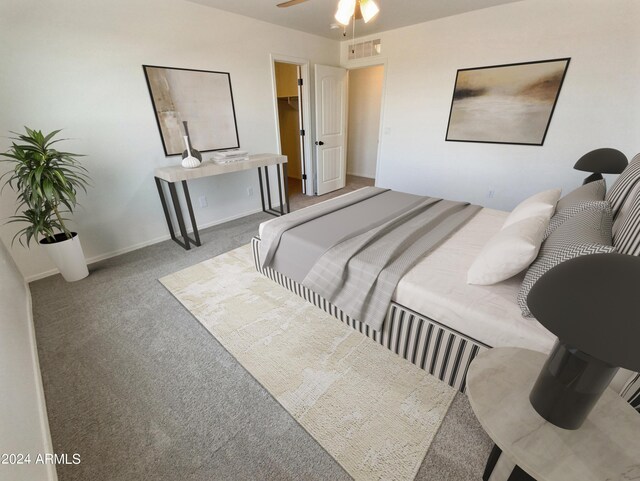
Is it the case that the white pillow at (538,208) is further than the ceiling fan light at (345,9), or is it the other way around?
the ceiling fan light at (345,9)

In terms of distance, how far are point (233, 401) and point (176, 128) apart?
2828mm

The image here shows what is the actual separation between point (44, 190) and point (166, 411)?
188cm

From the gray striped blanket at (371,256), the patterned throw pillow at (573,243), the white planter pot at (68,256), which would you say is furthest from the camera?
the white planter pot at (68,256)

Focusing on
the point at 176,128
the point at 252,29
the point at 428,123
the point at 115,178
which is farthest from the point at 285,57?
the point at 115,178

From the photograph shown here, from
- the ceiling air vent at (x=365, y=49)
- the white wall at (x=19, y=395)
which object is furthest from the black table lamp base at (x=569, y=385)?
the ceiling air vent at (x=365, y=49)

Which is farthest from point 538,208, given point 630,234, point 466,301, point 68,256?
point 68,256

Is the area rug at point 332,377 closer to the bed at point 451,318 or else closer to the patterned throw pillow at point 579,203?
the bed at point 451,318

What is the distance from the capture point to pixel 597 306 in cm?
52

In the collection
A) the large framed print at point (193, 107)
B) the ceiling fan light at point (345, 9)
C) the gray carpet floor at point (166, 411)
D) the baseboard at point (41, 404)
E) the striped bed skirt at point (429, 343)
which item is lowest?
the gray carpet floor at point (166, 411)

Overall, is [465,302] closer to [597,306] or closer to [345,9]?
[597,306]

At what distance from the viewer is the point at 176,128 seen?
2.91 meters

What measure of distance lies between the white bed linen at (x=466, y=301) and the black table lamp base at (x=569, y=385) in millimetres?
385

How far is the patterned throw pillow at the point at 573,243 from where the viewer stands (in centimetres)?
102

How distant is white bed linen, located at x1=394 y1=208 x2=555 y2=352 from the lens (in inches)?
43.8
